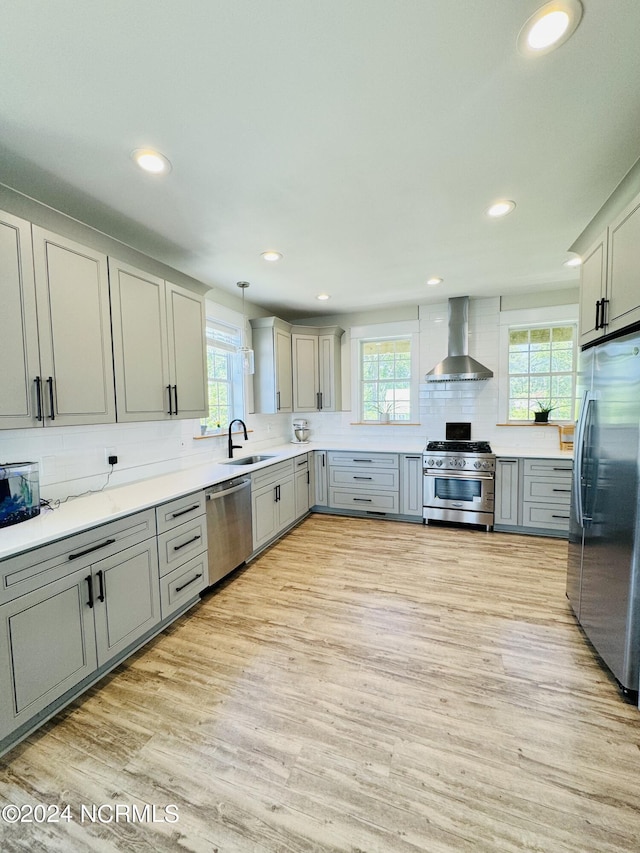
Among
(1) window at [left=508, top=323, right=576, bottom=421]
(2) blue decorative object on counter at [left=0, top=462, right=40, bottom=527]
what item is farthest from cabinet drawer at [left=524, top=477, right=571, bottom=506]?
(2) blue decorative object on counter at [left=0, top=462, right=40, bottom=527]

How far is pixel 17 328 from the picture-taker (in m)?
1.72

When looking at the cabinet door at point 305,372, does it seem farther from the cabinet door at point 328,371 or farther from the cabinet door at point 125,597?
the cabinet door at point 125,597

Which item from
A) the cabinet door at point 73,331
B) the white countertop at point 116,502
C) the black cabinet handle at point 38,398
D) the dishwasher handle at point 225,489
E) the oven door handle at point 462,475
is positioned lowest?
the oven door handle at point 462,475

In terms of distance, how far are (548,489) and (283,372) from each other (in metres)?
3.31

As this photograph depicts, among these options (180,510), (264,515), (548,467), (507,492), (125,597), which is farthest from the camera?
(507,492)

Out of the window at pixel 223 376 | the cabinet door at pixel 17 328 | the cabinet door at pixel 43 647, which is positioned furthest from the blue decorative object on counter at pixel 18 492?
the window at pixel 223 376

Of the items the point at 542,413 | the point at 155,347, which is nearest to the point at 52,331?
the point at 155,347

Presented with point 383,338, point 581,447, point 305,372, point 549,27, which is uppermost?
point 549,27

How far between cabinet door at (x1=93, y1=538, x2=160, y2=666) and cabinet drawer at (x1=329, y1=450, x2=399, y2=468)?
2.69 m

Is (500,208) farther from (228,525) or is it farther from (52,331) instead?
(228,525)

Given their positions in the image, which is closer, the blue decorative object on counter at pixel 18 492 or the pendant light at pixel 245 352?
the blue decorative object on counter at pixel 18 492

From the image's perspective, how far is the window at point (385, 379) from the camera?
4.89 meters

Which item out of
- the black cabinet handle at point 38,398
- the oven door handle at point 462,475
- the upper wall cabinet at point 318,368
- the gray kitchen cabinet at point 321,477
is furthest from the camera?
the upper wall cabinet at point 318,368

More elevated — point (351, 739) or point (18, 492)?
point (18, 492)
